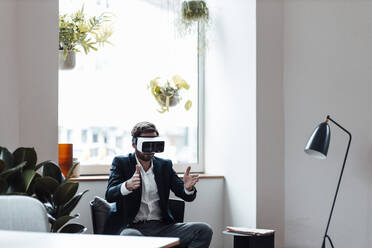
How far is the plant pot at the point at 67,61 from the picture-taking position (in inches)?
181

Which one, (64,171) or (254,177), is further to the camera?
(254,177)

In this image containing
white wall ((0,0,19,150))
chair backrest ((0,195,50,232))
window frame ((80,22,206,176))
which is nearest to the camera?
chair backrest ((0,195,50,232))

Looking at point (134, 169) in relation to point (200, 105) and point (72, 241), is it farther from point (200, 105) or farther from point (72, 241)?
point (72, 241)

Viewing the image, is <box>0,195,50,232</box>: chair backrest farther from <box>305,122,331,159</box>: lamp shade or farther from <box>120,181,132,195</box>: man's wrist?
<box>305,122,331,159</box>: lamp shade

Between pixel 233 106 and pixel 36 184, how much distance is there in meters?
2.23

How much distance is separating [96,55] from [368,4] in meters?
2.25

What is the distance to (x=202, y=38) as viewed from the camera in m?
5.21

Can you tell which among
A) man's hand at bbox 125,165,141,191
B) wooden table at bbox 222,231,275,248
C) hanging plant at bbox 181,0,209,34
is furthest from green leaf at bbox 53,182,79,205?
hanging plant at bbox 181,0,209,34

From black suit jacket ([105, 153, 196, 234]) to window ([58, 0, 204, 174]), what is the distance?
2.79 feet

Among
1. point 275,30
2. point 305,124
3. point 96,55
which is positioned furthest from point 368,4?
point 96,55

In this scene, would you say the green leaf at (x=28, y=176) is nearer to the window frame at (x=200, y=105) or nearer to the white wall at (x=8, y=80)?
the white wall at (x=8, y=80)

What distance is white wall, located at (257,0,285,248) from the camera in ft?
15.1

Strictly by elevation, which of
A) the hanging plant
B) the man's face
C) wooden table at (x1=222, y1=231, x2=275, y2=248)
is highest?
the hanging plant

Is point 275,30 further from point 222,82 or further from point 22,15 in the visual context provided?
point 22,15
